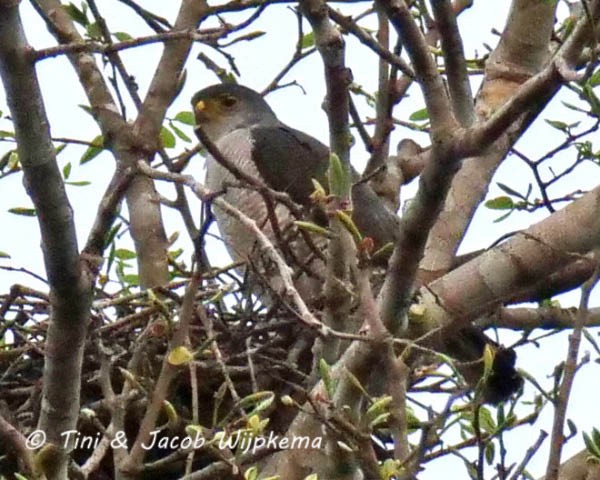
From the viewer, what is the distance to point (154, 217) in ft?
13.7

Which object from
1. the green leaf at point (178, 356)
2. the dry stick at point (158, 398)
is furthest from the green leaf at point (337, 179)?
the green leaf at point (178, 356)

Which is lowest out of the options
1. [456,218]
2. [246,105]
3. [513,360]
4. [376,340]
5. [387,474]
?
[387,474]

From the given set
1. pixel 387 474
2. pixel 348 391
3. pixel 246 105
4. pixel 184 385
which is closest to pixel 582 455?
pixel 348 391

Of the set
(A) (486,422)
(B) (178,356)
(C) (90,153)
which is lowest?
(A) (486,422)

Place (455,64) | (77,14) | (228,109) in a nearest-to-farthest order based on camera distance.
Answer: (455,64) → (77,14) → (228,109)

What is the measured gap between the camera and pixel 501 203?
401cm

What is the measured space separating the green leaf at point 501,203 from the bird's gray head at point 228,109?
6.44ft

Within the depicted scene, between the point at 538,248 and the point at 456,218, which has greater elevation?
the point at 456,218

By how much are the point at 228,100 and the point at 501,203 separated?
218 cm

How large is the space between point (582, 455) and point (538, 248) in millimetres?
548

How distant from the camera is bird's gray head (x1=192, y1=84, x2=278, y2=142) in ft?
19.1

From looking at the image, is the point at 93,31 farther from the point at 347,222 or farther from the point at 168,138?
the point at 347,222

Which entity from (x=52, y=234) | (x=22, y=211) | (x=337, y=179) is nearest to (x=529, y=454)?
(x=337, y=179)

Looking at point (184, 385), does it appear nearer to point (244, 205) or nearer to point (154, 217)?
point (154, 217)
